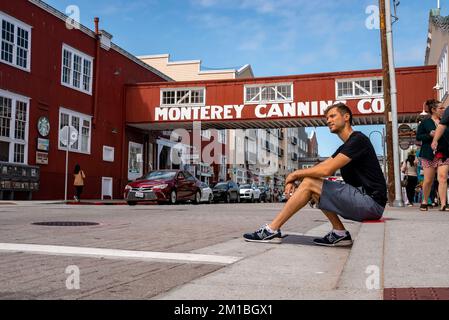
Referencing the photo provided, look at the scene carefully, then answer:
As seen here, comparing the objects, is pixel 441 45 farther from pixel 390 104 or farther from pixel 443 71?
pixel 390 104

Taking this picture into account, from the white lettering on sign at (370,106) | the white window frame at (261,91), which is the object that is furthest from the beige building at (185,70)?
the white lettering on sign at (370,106)

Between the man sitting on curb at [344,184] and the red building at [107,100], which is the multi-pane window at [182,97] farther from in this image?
the man sitting on curb at [344,184]

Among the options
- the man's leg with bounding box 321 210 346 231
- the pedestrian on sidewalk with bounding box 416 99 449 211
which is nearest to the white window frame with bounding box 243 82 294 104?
the pedestrian on sidewalk with bounding box 416 99 449 211

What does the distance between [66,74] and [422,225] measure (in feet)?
69.4

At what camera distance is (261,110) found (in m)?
26.8

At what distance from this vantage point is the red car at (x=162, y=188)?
18.4 metres

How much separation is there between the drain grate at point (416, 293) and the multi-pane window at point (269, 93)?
79.0 ft

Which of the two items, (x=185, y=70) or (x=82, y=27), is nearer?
(x=82, y=27)

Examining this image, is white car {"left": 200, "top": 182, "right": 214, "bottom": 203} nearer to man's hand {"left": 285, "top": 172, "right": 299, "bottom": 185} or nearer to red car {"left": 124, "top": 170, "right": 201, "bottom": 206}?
red car {"left": 124, "top": 170, "right": 201, "bottom": 206}

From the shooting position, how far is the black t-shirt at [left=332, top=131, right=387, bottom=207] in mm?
4773

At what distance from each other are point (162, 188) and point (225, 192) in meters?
11.1

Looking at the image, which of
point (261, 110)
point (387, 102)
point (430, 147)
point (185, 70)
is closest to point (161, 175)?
point (261, 110)

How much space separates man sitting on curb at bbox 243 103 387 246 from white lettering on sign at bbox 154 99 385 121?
19.8m
